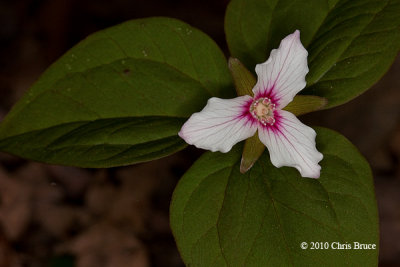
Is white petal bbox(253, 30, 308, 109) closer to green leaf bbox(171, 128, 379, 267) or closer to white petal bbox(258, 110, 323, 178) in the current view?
white petal bbox(258, 110, 323, 178)

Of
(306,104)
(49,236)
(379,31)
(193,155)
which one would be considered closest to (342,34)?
(379,31)

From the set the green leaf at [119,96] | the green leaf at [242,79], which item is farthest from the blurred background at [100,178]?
the green leaf at [242,79]

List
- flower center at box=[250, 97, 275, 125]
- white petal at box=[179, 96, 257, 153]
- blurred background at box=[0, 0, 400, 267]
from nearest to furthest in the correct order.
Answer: white petal at box=[179, 96, 257, 153], flower center at box=[250, 97, 275, 125], blurred background at box=[0, 0, 400, 267]

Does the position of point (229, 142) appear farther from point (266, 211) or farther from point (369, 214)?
point (369, 214)

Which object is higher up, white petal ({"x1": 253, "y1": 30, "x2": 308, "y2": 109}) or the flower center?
white petal ({"x1": 253, "y1": 30, "x2": 308, "y2": 109})

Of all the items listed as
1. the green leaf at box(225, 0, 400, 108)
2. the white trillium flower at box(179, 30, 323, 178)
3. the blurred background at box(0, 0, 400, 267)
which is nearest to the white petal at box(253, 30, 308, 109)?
the white trillium flower at box(179, 30, 323, 178)

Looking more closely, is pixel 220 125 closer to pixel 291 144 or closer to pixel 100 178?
pixel 291 144

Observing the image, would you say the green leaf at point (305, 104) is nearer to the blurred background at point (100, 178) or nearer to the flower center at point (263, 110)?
the flower center at point (263, 110)
